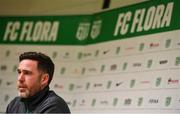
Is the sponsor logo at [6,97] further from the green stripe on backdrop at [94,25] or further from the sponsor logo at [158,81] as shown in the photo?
the sponsor logo at [158,81]

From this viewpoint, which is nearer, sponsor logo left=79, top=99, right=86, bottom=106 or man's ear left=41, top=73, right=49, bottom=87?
man's ear left=41, top=73, right=49, bottom=87

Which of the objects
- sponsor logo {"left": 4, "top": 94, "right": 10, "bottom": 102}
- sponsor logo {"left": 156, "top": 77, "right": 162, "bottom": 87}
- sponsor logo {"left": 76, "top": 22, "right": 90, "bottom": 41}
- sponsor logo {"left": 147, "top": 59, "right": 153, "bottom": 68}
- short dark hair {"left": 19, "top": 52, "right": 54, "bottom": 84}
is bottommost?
sponsor logo {"left": 4, "top": 94, "right": 10, "bottom": 102}

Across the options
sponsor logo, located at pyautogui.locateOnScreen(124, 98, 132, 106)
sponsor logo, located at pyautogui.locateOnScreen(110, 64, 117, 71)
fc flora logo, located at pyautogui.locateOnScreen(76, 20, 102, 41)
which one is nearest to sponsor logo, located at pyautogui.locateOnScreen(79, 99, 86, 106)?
sponsor logo, located at pyautogui.locateOnScreen(110, 64, 117, 71)

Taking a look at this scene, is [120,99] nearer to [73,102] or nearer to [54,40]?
[73,102]

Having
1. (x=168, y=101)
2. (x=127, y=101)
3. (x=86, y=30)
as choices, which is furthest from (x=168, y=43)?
(x=86, y=30)

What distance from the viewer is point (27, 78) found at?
246 centimetres

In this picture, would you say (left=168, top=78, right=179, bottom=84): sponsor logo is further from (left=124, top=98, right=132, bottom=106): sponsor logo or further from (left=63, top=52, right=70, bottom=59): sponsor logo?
(left=63, top=52, right=70, bottom=59): sponsor logo

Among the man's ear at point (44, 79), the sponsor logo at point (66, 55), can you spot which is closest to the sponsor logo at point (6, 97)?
the sponsor logo at point (66, 55)

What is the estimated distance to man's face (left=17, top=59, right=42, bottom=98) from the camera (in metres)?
2.45

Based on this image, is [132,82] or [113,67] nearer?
[132,82]

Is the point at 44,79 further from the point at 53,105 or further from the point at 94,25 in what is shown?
the point at 94,25

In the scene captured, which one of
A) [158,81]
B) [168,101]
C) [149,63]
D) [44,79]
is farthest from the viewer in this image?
[149,63]

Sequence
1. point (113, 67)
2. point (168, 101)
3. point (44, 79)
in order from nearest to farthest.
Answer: point (44, 79) → point (168, 101) → point (113, 67)

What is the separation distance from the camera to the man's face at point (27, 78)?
8.04 feet
